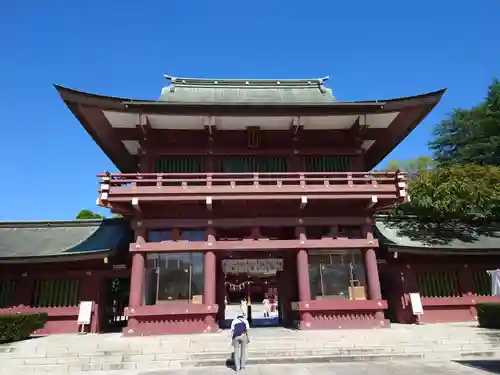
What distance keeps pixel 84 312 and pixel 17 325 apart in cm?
386

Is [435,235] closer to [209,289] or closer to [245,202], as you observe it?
[245,202]

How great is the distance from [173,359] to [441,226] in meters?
19.2

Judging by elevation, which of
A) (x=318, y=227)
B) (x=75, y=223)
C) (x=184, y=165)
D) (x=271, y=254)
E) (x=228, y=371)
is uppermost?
(x=184, y=165)

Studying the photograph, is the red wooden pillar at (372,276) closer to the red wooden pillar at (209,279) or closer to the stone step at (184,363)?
the stone step at (184,363)

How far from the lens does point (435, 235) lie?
21.1 m

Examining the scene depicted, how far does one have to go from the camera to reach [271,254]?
61.0 ft

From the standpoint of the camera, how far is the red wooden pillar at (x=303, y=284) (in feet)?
52.1

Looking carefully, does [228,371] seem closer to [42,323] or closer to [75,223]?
[42,323]

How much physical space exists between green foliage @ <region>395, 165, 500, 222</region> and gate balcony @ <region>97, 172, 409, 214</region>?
21.4ft

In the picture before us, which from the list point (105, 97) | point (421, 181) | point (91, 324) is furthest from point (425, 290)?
point (105, 97)

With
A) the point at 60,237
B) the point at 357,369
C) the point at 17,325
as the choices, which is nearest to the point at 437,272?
the point at 357,369

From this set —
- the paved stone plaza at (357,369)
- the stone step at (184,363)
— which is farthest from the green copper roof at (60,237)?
the paved stone plaza at (357,369)

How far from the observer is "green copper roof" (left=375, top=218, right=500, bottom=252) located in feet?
63.9

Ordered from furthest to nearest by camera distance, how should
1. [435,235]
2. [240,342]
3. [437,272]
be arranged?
1. [435,235]
2. [437,272]
3. [240,342]
